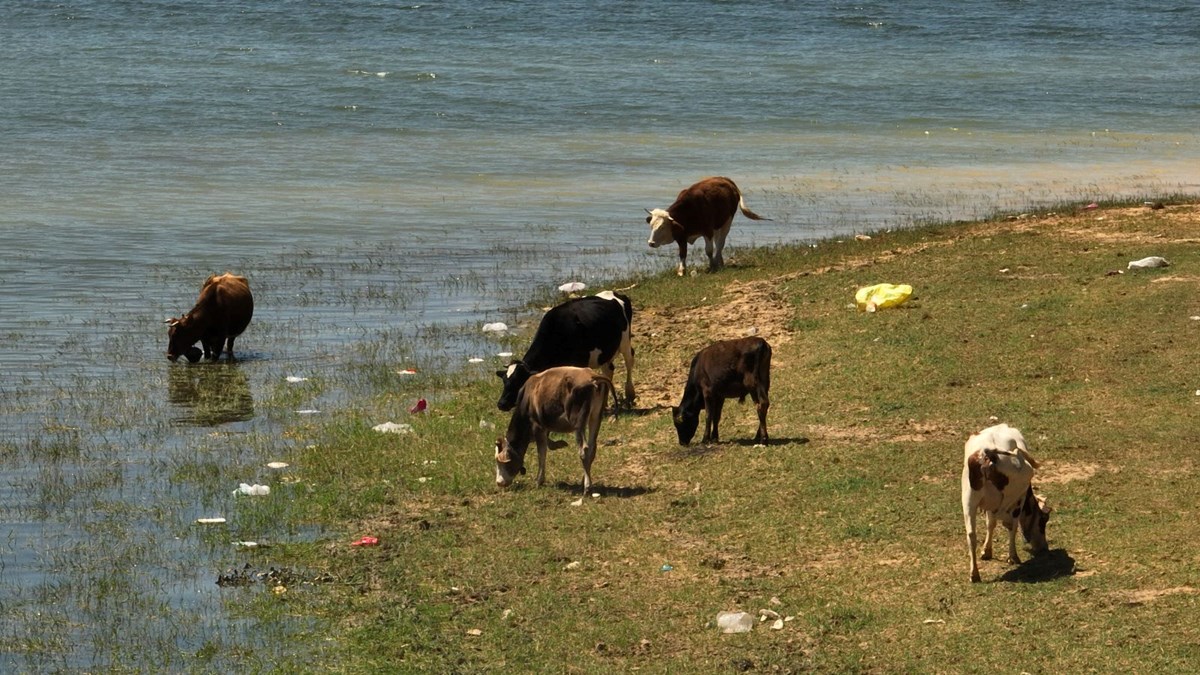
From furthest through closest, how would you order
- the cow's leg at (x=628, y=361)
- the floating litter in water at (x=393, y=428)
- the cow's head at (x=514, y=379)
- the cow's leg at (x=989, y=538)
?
the cow's leg at (x=628, y=361) < the floating litter in water at (x=393, y=428) < the cow's head at (x=514, y=379) < the cow's leg at (x=989, y=538)

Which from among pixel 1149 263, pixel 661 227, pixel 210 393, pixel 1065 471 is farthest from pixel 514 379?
pixel 661 227

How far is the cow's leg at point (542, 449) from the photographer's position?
12.7 metres

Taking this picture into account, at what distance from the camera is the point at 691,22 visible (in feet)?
206

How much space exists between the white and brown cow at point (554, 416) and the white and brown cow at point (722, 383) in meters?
1.21

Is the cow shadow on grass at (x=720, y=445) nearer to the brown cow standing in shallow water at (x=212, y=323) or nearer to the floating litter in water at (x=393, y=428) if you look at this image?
the floating litter in water at (x=393, y=428)

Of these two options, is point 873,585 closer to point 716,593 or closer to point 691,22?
point 716,593

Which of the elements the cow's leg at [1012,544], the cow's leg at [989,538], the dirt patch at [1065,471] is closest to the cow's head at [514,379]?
the dirt patch at [1065,471]

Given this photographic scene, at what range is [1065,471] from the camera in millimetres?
11938

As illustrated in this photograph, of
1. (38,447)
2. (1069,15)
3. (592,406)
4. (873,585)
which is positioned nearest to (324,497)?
(592,406)

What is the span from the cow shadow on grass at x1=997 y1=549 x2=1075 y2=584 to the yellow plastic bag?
789 centimetres

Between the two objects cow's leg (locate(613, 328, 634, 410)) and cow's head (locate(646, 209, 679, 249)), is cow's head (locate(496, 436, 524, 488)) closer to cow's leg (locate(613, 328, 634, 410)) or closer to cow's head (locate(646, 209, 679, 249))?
cow's leg (locate(613, 328, 634, 410))

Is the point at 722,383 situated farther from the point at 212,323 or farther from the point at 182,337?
the point at 182,337

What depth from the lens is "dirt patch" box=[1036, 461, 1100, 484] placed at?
38.6 ft

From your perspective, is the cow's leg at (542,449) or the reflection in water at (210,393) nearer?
the cow's leg at (542,449)
